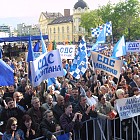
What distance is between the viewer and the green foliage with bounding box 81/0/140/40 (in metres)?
66.6

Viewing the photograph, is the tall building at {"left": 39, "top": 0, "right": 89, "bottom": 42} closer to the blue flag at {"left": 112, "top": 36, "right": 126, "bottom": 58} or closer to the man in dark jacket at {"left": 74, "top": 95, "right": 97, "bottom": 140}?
the blue flag at {"left": 112, "top": 36, "right": 126, "bottom": 58}

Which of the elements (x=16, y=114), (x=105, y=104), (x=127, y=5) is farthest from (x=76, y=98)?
(x=127, y=5)

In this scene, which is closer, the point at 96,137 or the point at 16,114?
the point at 16,114

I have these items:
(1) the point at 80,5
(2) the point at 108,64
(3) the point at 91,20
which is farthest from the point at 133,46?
(1) the point at 80,5

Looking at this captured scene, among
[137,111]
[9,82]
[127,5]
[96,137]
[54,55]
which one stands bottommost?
[96,137]

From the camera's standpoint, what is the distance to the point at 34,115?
628 cm

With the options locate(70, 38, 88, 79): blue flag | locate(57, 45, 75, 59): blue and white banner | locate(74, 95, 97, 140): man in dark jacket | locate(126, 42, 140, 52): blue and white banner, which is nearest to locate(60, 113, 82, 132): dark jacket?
locate(74, 95, 97, 140): man in dark jacket

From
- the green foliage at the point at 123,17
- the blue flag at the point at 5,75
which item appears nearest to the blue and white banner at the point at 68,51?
the blue flag at the point at 5,75

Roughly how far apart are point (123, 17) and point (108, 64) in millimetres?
61619

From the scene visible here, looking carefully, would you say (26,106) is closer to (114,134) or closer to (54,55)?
(54,55)

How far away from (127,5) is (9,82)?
64329 millimetres

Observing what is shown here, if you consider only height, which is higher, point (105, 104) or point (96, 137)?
point (105, 104)

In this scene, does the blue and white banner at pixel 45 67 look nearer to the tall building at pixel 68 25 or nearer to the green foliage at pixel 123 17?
the green foliage at pixel 123 17

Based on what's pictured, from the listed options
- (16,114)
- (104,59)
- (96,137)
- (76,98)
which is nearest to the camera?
(16,114)
